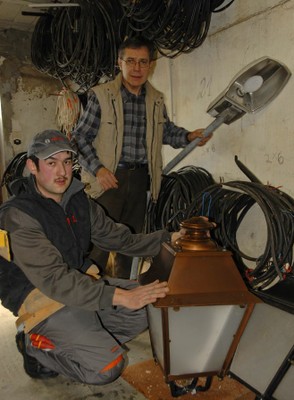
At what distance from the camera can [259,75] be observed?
1907mm

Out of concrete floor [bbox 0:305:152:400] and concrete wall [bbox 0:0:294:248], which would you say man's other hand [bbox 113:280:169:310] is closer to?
concrete floor [bbox 0:305:152:400]

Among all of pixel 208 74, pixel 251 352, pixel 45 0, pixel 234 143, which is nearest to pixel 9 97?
pixel 45 0

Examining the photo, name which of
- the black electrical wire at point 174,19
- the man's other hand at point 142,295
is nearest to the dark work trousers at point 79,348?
the man's other hand at point 142,295

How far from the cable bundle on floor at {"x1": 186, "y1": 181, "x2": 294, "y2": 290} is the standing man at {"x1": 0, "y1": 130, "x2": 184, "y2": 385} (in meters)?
0.48

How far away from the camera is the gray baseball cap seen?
155 cm

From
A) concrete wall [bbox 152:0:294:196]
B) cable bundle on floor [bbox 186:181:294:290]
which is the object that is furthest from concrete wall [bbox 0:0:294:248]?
cable bundle on floor [bbox 186:181:294:290]

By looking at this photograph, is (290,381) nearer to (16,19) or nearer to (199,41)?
(199,41)

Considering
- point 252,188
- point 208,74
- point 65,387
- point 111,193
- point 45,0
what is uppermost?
point 45,0

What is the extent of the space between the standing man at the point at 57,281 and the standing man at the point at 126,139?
52cm

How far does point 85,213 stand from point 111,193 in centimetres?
57

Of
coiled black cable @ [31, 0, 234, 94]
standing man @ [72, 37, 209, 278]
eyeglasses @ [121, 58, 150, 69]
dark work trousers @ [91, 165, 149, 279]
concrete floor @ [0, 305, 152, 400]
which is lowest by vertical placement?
concrete floor @ [0, 305, 152, 400]

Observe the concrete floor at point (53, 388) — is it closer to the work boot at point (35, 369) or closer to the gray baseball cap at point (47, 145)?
the work boot at point (35, 369)

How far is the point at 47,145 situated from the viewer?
1.56 metres

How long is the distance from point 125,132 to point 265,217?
3.41 feet
